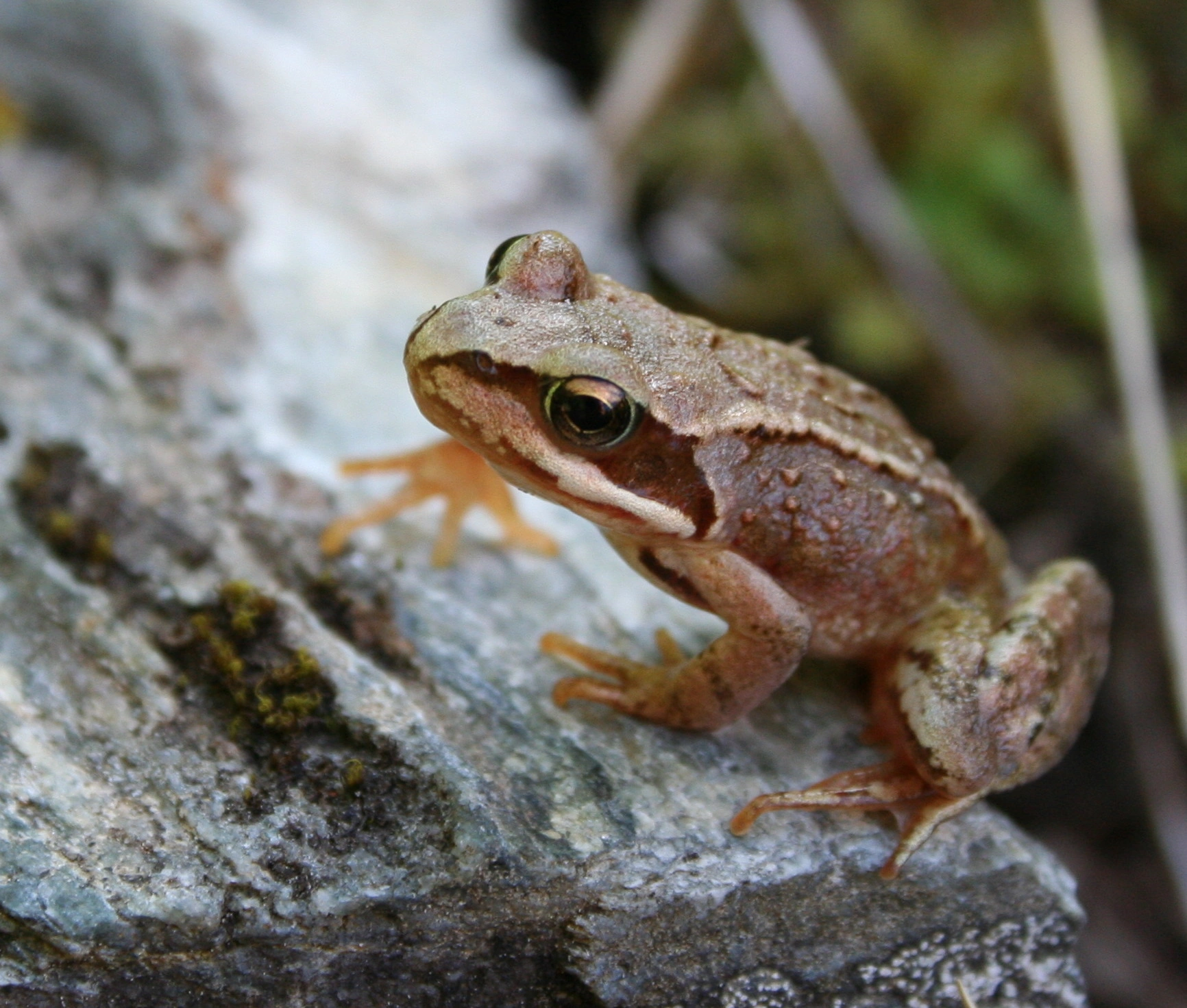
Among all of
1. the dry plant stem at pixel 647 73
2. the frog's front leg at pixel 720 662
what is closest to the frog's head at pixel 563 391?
the frog's front leg at pixel 720 662

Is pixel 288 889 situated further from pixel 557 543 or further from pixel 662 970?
pixel 557 543

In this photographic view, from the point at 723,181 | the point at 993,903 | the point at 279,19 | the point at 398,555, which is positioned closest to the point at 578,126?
the point at 723,181

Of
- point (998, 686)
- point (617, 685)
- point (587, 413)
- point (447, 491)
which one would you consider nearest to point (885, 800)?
point (998, 686)

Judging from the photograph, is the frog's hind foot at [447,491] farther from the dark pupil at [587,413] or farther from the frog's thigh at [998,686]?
the frog's thigh at [998,686]

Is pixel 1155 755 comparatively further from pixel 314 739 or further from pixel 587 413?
pixel 314 739

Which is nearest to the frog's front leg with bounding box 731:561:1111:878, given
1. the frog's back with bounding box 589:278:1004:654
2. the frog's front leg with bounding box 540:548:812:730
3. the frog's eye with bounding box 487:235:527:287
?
the frog's back with bounding box 589:278:1004:654

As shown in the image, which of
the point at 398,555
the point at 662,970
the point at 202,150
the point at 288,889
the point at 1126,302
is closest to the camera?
the point at 288,889
